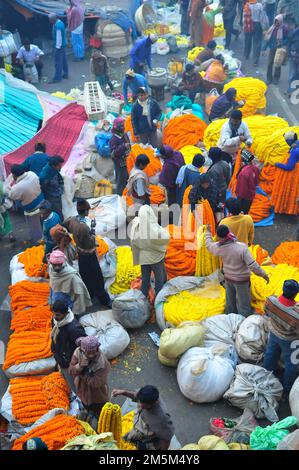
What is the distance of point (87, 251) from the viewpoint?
6.05 metres

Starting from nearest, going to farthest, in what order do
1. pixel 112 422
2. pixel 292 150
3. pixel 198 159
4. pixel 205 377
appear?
pixel 112 422
pixel 205 377
pixel 198 159
pixel 292 150

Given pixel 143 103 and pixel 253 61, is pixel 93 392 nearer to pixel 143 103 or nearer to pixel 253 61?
pixel 143 103

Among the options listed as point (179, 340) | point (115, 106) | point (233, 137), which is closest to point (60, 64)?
point (115, 106)

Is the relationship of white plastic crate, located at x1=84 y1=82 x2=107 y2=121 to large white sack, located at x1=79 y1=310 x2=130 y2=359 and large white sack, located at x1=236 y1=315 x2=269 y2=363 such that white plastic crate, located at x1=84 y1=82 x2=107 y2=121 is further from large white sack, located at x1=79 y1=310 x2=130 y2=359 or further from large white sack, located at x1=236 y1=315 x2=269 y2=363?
large white sack, located at x1=236 y1=315 x2=269 y2=363

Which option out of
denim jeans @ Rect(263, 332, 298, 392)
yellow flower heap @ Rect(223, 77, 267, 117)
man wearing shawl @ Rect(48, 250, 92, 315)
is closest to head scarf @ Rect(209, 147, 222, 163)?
man wearing shawl @ Rect(48, 250, 92, 315)

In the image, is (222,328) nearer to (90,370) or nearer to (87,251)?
(87,251)

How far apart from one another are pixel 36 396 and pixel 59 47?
31.1ft

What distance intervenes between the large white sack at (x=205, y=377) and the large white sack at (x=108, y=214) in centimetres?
276

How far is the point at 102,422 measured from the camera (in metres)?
4.18

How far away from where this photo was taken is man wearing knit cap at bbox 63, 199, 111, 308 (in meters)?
5.93

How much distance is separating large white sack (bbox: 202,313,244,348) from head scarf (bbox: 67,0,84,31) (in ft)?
33.7

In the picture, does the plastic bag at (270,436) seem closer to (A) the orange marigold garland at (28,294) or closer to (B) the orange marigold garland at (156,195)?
(A) the orange marigold garland at (28,294)

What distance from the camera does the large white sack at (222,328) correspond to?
564 cm

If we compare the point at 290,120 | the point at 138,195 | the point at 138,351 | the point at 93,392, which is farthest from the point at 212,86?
the point at 93,392
